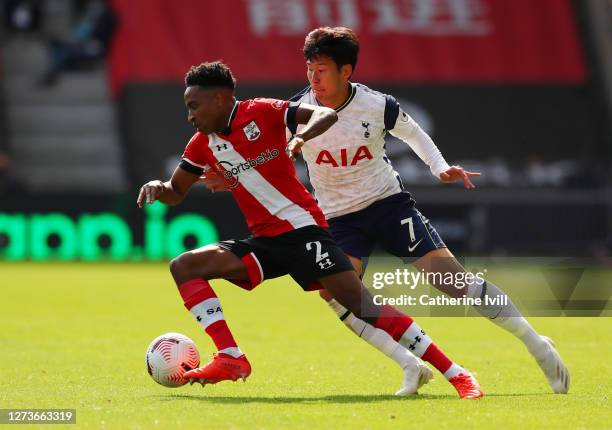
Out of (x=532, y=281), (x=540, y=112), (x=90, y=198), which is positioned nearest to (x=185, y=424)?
(x=532, y=281)

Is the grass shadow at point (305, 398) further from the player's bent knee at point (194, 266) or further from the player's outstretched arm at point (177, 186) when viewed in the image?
the player's outstretched arm at point (177, 186)

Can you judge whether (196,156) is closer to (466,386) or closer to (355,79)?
(466,386)

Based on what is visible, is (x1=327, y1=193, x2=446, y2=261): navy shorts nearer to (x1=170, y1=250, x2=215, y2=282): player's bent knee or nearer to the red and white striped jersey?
the red and white striped jersey

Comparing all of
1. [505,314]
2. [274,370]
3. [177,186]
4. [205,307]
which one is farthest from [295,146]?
[274,370]

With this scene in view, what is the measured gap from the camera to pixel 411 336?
7758mm

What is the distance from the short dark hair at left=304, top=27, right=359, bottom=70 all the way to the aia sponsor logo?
1.89 feet

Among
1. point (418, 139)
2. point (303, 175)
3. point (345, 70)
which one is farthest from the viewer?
point (303, 175)

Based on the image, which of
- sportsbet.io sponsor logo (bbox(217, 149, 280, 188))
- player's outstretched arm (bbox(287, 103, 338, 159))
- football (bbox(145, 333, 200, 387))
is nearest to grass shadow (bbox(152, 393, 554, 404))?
football (bbox(145, 333, 200, 387))

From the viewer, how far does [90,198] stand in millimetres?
22469

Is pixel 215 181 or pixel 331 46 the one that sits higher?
pixel 331 46

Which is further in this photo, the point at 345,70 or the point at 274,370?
the point at 274,370

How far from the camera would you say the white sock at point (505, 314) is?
26.2 feet

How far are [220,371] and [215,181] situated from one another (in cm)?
119

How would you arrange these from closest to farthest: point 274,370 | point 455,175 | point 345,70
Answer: point 455,175
point 345,70
point 274,370
